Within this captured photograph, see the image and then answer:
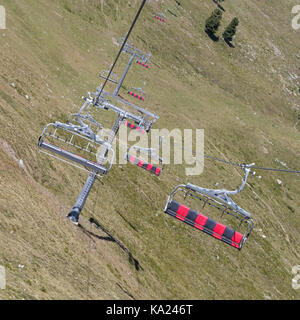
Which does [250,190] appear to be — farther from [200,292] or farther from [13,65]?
[13,65]

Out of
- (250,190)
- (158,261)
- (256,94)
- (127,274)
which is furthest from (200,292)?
(256,94)

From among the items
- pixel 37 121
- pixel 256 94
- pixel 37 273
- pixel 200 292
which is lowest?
pixel 200 292
